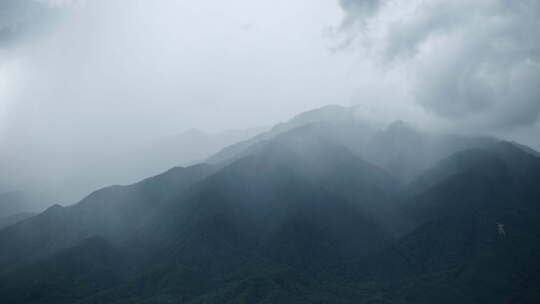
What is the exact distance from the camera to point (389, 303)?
19688cm

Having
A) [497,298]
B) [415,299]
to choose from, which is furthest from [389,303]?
[497,298]

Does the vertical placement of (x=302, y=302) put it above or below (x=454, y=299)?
above

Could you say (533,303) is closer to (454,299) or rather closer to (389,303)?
(454,299)

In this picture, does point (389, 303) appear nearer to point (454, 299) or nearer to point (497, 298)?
point (454, 299)

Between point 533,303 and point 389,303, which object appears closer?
point 533,303

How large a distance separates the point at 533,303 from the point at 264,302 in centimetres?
10374

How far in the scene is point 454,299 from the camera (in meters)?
196

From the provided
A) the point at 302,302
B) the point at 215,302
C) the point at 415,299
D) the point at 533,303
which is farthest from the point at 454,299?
the point at 215,302

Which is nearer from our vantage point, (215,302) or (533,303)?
(533,303)

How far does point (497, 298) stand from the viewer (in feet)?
642

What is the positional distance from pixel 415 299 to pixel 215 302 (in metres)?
83.1

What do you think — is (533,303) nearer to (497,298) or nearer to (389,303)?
(497,298)

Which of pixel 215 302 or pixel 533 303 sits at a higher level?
pixel 215 302

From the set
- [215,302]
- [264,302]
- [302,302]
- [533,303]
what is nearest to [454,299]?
[533,303]
